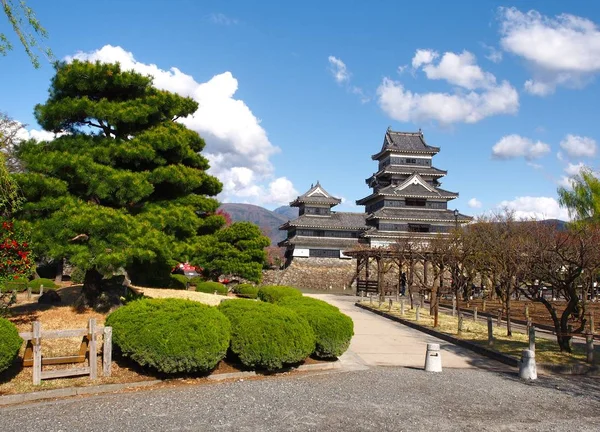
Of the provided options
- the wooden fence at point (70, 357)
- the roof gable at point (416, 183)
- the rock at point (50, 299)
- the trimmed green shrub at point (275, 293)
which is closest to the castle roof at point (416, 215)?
the roof gable at point (416, 183)

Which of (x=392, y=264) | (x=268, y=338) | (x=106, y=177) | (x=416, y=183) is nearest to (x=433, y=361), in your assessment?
(x=268, y=338)

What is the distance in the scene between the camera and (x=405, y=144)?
55.6 meters

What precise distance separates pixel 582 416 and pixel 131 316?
793 centimetres

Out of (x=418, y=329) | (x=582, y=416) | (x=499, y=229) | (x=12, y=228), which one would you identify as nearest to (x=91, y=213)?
(x=12, y=228)

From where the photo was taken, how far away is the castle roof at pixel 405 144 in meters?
54.1

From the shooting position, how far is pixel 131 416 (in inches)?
279

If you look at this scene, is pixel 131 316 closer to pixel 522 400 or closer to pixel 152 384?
pixel 152 384

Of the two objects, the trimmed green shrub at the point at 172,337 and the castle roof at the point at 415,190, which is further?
the castle roof at the point at 415,190

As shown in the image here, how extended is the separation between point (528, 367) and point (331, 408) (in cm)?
523

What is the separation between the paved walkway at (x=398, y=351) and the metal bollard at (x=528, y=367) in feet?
3.44

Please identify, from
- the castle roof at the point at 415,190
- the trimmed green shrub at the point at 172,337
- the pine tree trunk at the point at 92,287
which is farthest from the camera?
the castle roof at the point at 415,190

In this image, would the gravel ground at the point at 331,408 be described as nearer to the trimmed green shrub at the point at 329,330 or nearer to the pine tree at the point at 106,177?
the trimmed green shrub at the point at 329,330

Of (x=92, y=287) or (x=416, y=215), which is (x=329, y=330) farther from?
(x=416, y=215)

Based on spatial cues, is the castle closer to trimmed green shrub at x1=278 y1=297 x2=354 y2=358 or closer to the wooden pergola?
the wooden pergola
